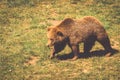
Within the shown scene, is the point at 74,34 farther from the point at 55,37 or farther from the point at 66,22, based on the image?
the point at 55,37

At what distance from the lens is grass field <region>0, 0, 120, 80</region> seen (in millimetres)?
9062

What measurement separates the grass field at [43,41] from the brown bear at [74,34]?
0.43 m

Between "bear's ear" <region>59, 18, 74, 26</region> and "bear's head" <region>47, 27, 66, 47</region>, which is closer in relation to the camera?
"bear's head" <region>47, 27, 66, 47</region>

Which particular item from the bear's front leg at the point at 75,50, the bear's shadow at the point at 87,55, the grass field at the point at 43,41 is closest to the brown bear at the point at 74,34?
the bear's front leg at the point at 75,50

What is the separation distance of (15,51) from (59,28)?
1.62m

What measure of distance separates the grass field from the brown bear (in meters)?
0.43

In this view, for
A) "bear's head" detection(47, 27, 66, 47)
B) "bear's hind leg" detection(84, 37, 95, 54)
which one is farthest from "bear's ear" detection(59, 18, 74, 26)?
"bear's hind leg" detection(84, 37, 95, 54)

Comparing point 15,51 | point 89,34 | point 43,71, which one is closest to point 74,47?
point 89,34

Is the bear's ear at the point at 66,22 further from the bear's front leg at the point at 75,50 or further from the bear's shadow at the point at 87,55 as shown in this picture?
the bear's shadow at the point at 87,55

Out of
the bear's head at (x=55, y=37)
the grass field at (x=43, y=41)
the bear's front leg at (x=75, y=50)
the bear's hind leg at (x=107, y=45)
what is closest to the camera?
the grass field at (x=43, y=41)

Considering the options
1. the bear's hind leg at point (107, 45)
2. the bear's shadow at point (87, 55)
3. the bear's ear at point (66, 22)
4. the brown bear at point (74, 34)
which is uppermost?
the bear's ear at point (66, 22)

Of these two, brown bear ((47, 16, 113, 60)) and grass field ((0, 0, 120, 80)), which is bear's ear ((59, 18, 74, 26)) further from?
grass field ((0, 0, 120, 80))

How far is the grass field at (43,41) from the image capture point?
906 cm

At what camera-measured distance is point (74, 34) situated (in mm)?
9703
